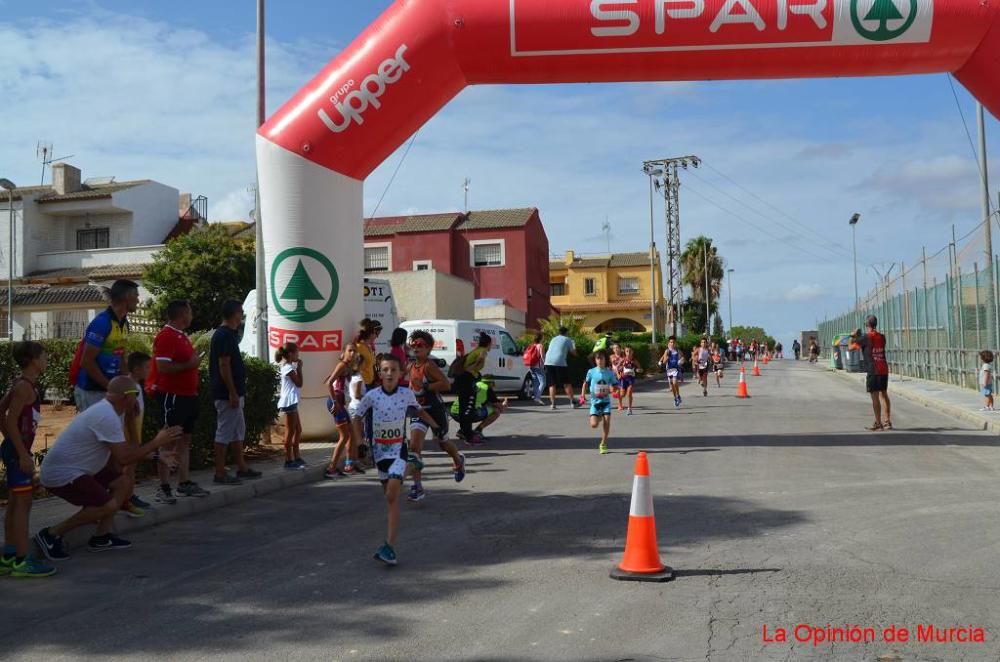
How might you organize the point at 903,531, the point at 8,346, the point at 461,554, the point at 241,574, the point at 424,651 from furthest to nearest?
the point at 8,346, the point at 903,531, the point at 461,554, the point at 241,574, the point at 424,651

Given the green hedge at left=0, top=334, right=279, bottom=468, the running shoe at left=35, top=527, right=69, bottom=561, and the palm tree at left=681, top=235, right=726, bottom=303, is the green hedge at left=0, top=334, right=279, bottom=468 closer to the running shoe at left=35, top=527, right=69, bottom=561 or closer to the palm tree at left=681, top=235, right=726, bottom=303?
the running shoe at left=35, top=527, right=69, bottom=561

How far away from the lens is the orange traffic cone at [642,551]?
5.68 m

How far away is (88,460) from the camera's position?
251 inches

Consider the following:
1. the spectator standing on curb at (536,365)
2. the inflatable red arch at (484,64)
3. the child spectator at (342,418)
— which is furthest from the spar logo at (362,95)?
the spectator standing on curb at (536,365)

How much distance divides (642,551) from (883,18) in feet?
30.8

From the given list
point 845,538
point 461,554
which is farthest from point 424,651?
point 845,538

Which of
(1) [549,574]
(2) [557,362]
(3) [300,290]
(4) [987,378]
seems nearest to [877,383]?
(4) [987,378]

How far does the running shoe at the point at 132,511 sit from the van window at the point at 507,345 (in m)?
15.2

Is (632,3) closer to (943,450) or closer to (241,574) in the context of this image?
(943,450)

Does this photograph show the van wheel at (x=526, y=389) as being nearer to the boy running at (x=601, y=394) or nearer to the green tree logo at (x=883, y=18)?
the boy running at (x=601, y=394)

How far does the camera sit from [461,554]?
257 inches

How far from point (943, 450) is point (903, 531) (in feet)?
18.9

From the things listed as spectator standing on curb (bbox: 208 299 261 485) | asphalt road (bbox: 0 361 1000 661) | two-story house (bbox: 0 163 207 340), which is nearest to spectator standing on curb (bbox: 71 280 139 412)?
spectator standing on curb (bbox: 208 299 261 485)

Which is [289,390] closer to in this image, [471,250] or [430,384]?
[430,384]
